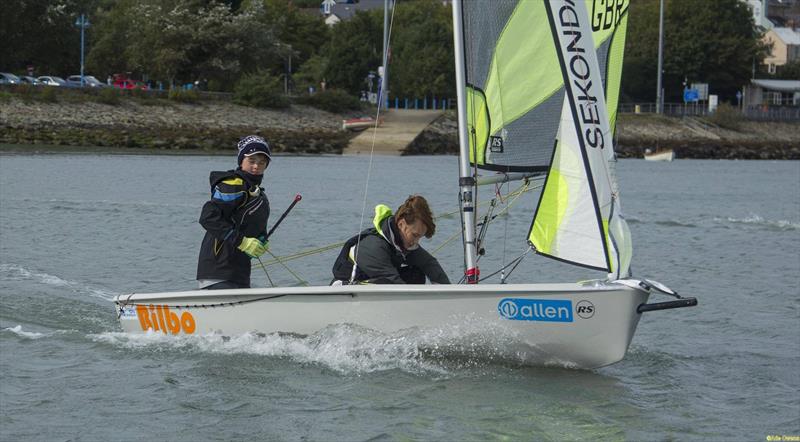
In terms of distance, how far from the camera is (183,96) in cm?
5950

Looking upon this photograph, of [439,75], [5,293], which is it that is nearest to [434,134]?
[439,75]

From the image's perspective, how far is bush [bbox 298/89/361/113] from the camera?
65562mm

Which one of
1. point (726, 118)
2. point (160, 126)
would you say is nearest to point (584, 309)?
point (160, 126)

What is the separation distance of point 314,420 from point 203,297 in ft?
5.67

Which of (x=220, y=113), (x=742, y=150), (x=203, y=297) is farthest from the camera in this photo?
(x=742, y=150)

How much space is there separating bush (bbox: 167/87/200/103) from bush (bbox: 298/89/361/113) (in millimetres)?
7656

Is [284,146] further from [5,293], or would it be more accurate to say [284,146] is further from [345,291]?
[345,291]

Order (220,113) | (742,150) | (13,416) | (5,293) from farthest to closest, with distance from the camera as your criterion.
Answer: (742,150)
(220,113)
(5,293)
(13,416)

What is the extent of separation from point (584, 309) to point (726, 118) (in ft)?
262

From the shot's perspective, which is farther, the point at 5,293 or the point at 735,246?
the point at 735,246

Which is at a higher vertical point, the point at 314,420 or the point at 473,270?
the point at 473,270

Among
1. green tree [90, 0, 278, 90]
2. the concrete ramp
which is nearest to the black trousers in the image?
the concrete ramp

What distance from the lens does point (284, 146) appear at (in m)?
55.0

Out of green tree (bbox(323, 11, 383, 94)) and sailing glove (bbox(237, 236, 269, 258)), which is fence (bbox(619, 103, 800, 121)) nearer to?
green tree (bbox(323, 11, 383, 94))
